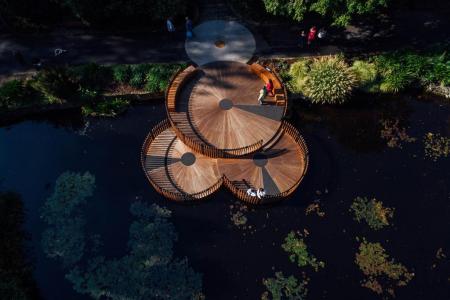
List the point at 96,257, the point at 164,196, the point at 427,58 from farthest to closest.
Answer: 1. the point at 427,58
2. the point at 164,196
3. the point at 96,257

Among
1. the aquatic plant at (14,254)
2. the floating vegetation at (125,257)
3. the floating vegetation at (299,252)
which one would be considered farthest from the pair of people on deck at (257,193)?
the aquatic plant at (14,254)

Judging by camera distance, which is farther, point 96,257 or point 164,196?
point 164,196

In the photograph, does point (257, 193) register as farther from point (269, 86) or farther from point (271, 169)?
point (269, 86)

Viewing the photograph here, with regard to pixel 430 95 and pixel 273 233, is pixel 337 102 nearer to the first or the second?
pixel 430 95

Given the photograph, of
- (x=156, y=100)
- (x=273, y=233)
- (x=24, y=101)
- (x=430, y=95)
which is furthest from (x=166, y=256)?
(x=430, y=95)

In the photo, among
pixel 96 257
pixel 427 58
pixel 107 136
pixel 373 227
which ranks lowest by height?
pixel 96 257

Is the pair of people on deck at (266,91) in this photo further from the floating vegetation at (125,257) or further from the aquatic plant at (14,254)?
the aquatic plant at (14,254)

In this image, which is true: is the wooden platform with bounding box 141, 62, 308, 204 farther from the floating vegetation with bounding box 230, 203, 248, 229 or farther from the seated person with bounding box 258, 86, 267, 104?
the floating vegetation with bounding box 230, 203, 248, 229
